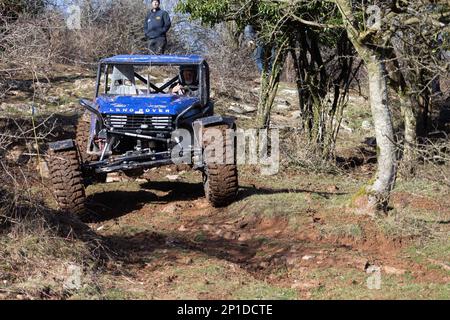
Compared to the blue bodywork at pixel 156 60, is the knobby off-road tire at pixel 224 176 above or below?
below

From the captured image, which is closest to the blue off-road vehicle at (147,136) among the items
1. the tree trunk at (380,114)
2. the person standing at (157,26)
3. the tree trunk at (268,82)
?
the tree trunk at (380,114)

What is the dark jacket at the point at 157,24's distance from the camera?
15608 millimetres

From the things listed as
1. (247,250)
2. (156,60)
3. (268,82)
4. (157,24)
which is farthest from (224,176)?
(157,24)

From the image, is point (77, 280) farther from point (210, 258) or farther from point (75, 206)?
point (75, 206)

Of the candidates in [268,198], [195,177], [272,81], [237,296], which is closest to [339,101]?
[272,81]

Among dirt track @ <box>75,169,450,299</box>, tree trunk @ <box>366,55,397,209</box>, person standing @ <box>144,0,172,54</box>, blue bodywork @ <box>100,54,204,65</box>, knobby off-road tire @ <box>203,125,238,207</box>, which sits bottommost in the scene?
dirt track @ <box>75,169,450,299</box>

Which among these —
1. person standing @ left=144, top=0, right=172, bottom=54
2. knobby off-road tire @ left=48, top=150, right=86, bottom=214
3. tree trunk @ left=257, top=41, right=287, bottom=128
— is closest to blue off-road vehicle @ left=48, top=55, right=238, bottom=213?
knobby off-road tire @ left=48, top=150, right=86, bottom=214

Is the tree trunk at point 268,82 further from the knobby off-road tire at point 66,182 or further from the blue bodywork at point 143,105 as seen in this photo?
the knobby off-road tire at point 66,182

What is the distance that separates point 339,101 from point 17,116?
6.11 m

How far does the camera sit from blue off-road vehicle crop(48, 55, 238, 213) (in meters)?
8.34

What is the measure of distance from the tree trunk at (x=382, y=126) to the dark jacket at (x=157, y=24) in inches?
341

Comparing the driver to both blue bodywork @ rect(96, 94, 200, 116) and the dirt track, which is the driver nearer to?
blue bodywork @ rect(96, 94, 200, 116)

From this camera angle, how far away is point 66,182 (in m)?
8.23

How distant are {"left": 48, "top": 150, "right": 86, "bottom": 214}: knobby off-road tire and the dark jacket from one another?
7888 mm
